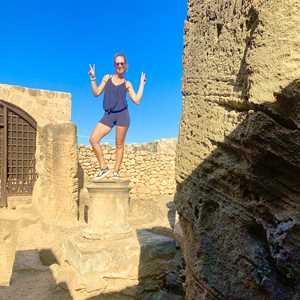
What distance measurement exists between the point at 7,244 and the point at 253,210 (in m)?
7.45

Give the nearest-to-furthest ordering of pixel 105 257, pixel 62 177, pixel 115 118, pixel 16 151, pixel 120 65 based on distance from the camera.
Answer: pixel 105 257 < pixel 120 65 < pixel 115 118 < pixel 62 177 < pixel 16 151

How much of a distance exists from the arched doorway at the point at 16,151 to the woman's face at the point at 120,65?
6.28 meters

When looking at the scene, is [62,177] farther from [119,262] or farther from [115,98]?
[119,262]

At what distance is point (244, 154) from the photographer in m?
1.56

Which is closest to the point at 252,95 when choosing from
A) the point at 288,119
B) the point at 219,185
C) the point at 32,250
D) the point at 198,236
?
the point at 288,119

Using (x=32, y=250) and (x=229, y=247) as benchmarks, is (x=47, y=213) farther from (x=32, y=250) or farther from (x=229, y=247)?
(x=229, y=247)

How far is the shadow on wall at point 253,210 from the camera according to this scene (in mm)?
1275

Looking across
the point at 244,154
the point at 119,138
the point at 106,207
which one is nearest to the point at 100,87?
the point at 119,138

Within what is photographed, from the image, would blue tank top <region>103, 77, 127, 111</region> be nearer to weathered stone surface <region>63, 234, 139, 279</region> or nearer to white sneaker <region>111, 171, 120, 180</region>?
white sneaker <region>111, 171, 120, 180</region>

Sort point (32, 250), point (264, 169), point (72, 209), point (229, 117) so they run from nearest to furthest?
point (264, 169) → point (229, 117) → point (32, 250) → point (72, 209)

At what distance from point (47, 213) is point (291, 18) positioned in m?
7.93

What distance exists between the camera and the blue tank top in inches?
186

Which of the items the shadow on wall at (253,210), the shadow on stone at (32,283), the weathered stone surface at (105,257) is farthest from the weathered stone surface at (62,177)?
the shadow on wall at (253,210)

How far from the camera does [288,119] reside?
4.40 ft
